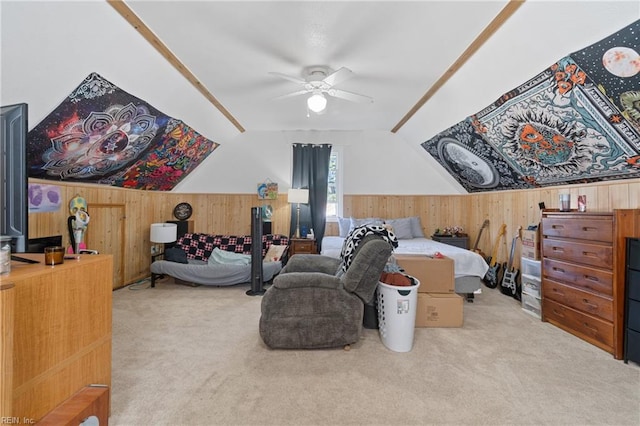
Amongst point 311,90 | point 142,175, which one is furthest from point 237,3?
point 142,175

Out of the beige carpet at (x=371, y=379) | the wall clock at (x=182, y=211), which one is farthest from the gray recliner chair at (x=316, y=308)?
the wall clock at (x=182, y=211)

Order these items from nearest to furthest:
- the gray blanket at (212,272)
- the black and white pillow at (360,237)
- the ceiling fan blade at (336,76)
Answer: the ceiling fan blade at (336,76)
the black and white pillow at (360,237)
the gray blanket at (212,272)

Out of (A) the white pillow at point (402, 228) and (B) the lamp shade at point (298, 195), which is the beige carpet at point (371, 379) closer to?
(A) the white pillow at point (402, 228)

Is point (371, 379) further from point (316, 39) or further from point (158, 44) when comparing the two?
point (158, 44)

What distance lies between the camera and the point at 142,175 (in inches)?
164

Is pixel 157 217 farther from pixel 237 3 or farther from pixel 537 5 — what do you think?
pixel 537 5

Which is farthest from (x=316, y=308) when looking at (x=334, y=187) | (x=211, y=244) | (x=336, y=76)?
(x=334, y=187)

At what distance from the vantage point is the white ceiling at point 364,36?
1887 mm

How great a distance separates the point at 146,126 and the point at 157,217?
2080mm

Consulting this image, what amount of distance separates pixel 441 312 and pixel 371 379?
1.22 meters

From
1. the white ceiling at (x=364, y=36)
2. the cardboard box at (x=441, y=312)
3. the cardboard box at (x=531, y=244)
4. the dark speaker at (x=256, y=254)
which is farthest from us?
the dark speaker at (x=256, y=254)

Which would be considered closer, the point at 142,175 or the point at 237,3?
the point at 237,3

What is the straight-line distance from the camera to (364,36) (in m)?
2.24

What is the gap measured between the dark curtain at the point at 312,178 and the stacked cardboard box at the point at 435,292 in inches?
84.5
